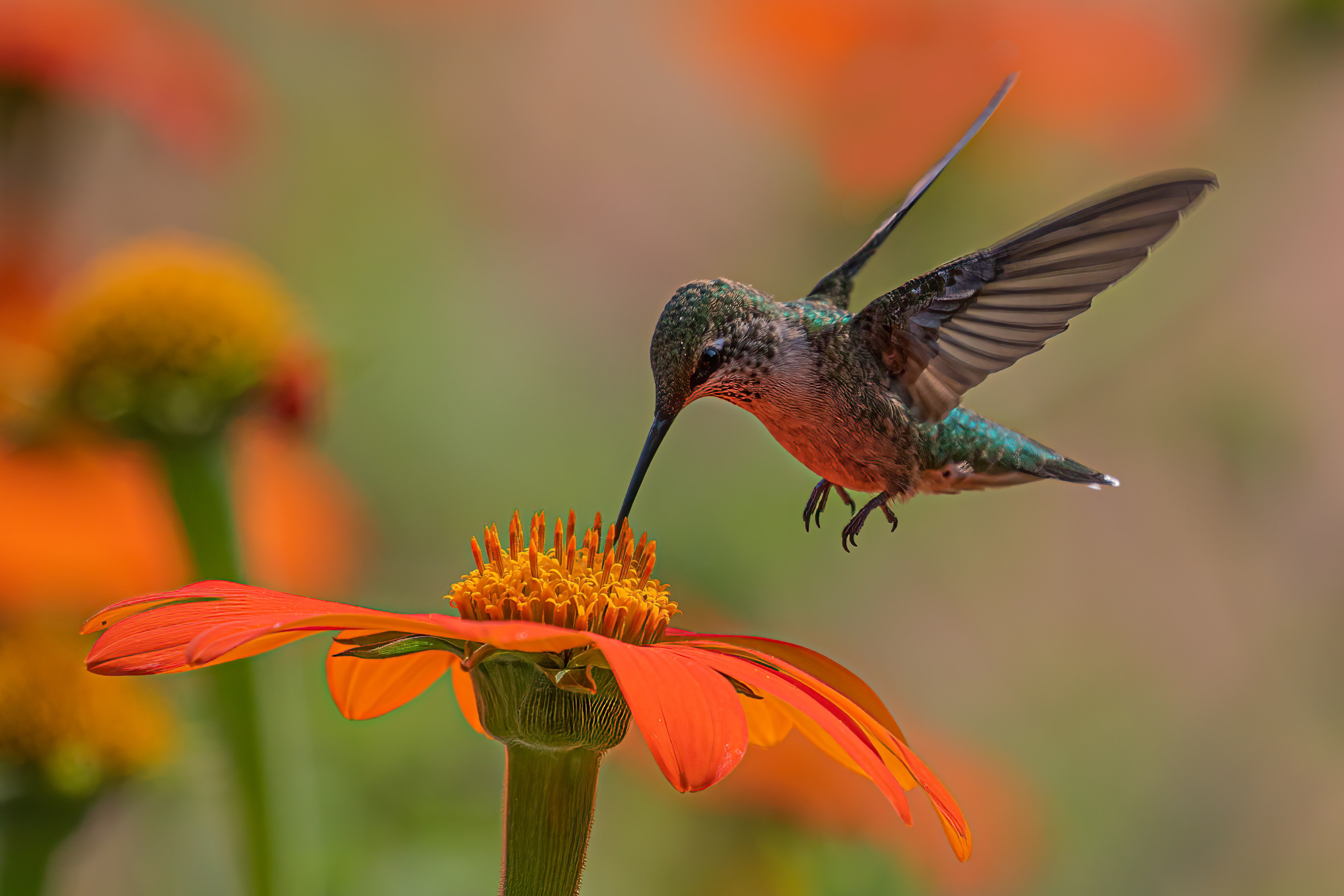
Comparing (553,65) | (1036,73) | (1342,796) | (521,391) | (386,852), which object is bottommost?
(1342,796)

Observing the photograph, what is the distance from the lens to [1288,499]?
1603mm

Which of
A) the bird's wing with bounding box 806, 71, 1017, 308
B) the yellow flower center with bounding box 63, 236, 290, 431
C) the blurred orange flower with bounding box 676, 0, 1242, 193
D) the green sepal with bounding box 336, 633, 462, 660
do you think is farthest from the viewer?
the blurred orange flower with bounding box 676, 0, 1242, 193

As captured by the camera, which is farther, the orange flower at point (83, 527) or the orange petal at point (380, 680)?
the orange flower at point (83, 527)

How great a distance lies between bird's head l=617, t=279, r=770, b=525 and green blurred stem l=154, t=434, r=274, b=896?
0.42 m

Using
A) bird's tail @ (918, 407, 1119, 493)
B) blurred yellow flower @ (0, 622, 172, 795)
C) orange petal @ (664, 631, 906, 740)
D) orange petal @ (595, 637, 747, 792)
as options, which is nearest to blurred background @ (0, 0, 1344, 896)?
blurred yellow flower @ (0, 622, 172, 795)

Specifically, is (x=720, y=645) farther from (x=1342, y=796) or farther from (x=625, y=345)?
(x=1342, y=796)

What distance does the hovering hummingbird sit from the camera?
0.63 meters

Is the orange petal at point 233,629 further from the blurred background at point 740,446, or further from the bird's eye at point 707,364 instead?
the blurred background at point 740,446

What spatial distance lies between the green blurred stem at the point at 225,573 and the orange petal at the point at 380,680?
29 centimetres

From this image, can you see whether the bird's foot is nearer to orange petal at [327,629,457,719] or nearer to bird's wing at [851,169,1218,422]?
bird's wing at [851,169,1218,422]

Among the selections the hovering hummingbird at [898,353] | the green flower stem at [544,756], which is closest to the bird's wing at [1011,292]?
the hovering hummingbird at [898,353]

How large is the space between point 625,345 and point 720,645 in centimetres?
189

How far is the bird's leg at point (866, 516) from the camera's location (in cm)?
73

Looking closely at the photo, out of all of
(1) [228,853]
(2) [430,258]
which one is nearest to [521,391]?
(2) [430,258]
